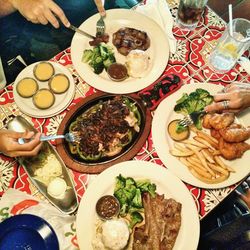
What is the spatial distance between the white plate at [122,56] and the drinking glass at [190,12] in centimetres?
27

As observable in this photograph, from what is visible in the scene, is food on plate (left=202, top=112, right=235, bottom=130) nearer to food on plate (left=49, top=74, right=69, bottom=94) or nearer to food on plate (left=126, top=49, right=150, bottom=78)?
food on plate (left=126, top=49, right=150, bottom=78)

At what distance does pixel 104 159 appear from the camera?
10.3 feet

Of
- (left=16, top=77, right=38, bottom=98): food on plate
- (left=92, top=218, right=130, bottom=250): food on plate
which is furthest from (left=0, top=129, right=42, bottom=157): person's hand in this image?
(left=92, top=218, right=130, bottom=250): food on plate

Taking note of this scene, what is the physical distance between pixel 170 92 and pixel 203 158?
74 cm

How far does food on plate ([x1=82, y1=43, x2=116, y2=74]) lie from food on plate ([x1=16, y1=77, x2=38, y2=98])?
22.3 inches

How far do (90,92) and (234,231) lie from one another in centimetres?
190

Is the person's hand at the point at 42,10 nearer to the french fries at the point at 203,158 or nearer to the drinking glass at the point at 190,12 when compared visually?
the drinking glass at the point at 190,12

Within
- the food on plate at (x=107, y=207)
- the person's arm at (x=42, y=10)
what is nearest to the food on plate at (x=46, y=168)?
the food on plate at (x=107, y=207)

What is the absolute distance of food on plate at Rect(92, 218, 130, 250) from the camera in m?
2.66

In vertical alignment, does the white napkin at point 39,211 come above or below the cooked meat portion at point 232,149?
above

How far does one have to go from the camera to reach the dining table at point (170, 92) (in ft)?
9.95

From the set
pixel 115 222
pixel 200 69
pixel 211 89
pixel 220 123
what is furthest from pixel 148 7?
pixel 115 222

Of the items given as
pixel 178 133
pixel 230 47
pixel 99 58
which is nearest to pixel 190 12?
pixel 230 47

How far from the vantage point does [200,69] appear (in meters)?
3.61
